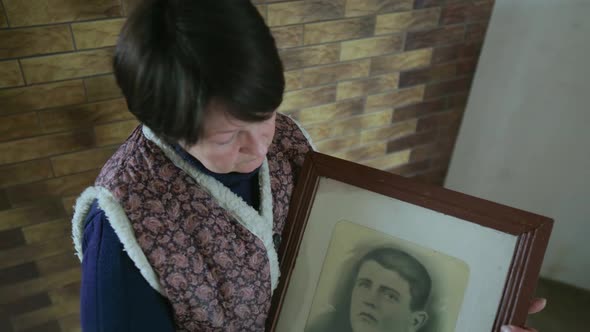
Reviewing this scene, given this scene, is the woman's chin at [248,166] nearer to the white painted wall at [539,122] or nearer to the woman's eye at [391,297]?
the woman's eye at [391,297]

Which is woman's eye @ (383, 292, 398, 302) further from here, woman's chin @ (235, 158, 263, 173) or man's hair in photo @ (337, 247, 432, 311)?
woman's chin @ (235, 158, 263, 173)

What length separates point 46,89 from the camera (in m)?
1.02

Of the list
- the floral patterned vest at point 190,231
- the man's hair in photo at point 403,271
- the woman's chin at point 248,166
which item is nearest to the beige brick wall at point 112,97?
the floral patterned vest at point 190,231

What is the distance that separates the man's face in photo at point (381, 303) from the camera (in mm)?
757

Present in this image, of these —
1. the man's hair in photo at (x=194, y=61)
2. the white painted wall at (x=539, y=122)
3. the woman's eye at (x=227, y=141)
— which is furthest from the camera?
the white painted wall at (x=539, y=122)

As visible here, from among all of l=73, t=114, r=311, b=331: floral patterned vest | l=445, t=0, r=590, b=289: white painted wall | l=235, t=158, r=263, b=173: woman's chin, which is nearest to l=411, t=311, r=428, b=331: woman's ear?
l=73, t=114, r=311, b=331: floral patterned vest

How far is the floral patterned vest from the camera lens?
657 mm

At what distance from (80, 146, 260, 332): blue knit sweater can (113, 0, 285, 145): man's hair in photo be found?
198mm

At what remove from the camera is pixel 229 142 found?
0.65 meters

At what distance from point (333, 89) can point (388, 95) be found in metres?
0.23

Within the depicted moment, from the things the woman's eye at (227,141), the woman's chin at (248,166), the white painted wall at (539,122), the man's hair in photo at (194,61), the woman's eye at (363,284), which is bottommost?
the woman's eye at (363,284)

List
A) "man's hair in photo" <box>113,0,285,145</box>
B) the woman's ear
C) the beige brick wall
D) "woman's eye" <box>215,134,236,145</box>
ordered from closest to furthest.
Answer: "man's hair in photo" <box>113,0,285,145</box> < "woman's eye" <box>215,134,236,145</box> < the woman's ear < the beige brick wall

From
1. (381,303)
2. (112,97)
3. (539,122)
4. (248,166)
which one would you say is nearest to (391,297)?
(381,303)

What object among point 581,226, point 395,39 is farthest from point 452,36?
point 581,226
